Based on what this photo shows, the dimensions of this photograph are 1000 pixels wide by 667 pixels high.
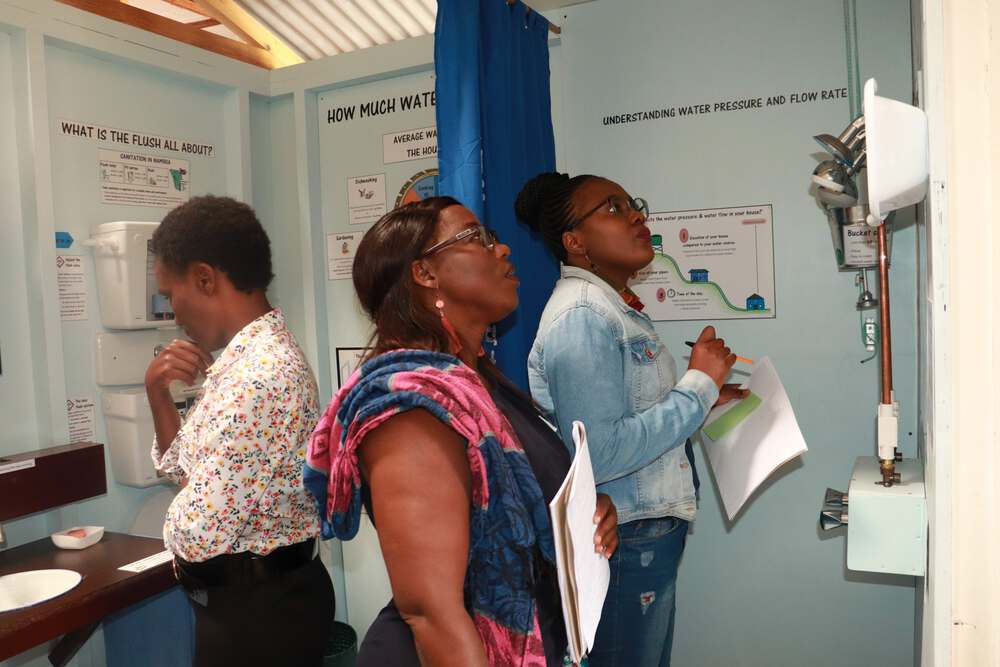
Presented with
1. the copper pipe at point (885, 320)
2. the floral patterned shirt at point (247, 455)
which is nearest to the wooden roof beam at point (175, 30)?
the floral patterned shirt at point (247, 455)

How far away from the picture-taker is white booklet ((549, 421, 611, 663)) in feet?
3.46

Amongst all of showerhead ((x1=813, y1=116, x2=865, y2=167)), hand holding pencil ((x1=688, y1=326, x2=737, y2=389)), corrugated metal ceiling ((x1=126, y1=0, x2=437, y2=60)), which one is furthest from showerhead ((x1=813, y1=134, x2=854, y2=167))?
corrugated metal ceiling ((x1=126, y1=0, x2=437, y2=60))

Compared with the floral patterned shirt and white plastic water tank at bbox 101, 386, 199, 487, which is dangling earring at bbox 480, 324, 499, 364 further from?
white plastic water tank at bbox 101, 386, 199, 487

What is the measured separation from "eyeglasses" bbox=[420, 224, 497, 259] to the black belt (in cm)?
80

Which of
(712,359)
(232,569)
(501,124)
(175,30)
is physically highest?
(175,30)

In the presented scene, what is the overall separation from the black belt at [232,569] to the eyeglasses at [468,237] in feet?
2.63

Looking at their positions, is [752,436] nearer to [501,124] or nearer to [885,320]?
[885,320]

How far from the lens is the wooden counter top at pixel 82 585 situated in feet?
5.98

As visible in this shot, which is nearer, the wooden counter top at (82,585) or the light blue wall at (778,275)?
the wooden counter top at (82,585)

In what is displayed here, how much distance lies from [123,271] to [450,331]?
1.73 metres

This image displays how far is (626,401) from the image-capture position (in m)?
1.70

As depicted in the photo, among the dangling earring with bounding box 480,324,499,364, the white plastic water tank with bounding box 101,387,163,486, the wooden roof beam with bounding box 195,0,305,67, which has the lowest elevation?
the white plastic water tank with bounding box 101,387,163,486

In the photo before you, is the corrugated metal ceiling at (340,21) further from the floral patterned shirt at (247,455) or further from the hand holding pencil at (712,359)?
the hand holding pencil at (712,359)

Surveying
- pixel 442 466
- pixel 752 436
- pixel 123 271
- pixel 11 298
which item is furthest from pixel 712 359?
pixel 11 298
